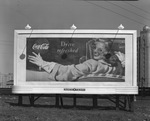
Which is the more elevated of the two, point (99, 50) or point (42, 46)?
point (42, 46)

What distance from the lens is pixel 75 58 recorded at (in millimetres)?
18438

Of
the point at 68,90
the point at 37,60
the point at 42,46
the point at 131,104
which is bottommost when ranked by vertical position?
the point at 131,104

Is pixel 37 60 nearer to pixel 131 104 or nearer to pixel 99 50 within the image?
pixel 99 50

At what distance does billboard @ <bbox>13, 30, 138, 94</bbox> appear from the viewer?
60.2 feet

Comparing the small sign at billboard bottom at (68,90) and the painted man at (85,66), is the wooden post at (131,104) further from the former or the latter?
the painted man at (85,66)

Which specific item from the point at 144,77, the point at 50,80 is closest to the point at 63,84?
the point at 50,80

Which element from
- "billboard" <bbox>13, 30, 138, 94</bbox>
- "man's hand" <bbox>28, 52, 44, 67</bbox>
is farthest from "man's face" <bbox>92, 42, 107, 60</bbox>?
"man's hand" <bbox>28, 52, 44, 67</bbox>

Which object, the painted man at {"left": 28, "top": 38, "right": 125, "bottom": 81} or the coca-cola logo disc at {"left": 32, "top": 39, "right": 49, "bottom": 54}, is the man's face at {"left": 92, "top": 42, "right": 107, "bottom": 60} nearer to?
the painted man at {"left": 28, "top": 38, "right": 125, "bottom": 81}

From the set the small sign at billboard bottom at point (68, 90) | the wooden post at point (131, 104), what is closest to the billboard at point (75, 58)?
the small sign at billboard bottom at point (68, 90)

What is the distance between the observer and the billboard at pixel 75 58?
60.2ft

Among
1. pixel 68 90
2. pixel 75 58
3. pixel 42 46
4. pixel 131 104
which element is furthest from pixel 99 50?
pixel 131 104

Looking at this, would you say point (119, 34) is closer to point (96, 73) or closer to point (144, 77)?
point (96, 73)

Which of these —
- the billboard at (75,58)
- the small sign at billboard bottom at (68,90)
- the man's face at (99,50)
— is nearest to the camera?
the small sign at billboard bottom at (68,90)

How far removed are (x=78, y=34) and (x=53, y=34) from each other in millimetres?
1438
